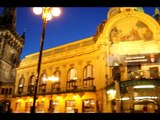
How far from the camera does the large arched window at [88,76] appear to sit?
24047 mm

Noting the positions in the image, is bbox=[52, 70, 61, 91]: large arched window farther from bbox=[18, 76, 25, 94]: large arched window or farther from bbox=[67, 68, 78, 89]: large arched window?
bbox=[18, 76, 25, 94]: large arched window

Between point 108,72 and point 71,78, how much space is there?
21.5 ft

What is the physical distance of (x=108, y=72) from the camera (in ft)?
70.3

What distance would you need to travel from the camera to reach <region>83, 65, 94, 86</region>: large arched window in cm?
2405

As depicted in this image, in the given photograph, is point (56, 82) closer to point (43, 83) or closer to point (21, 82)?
point (43, 83)

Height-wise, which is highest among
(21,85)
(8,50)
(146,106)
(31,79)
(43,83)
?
(8,50)

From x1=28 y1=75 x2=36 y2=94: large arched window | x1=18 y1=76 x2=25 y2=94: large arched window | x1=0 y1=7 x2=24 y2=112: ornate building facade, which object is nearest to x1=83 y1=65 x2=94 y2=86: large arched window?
x1=28 y1=75 x2=36 y2=94: large arched window

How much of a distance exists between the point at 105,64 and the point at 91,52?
12.1ft

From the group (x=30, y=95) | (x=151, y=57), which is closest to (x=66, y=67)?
(x=30, y=95)

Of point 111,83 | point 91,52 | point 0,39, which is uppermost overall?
point 0,39

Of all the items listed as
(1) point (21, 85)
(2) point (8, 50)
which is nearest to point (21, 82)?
(1) point (21, 85)

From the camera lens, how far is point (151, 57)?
19.6m

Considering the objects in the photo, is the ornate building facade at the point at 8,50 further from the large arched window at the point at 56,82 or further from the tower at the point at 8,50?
the large arched window at the point at 56,82
